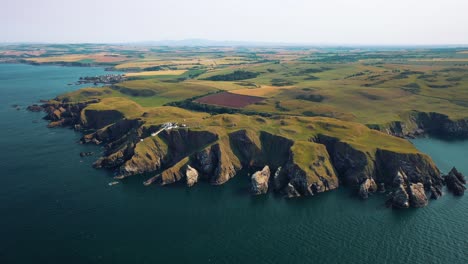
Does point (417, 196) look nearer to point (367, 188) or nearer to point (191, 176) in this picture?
point (367, 188)

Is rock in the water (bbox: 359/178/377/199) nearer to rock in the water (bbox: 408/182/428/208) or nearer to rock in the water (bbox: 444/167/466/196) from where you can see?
rock in the water (bbox: 408/182/428/208)

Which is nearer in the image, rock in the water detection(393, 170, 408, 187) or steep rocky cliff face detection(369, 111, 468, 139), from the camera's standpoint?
rock in the water detection(393, 170, 408, 187)

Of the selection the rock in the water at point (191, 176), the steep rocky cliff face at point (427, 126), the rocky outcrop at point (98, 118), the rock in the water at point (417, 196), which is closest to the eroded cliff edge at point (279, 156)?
the rock in the water at point (191, 176)

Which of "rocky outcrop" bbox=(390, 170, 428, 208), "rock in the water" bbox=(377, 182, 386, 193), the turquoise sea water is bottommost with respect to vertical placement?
the turquoise sea water

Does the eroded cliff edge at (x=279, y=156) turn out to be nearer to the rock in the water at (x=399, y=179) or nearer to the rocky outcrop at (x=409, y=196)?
the rock in the water at (x=399, y=179)

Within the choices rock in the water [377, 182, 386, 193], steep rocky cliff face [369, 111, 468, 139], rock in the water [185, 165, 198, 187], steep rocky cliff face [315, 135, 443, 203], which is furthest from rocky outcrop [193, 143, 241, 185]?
steep rocky cliff face [369, 111, 468, 139]

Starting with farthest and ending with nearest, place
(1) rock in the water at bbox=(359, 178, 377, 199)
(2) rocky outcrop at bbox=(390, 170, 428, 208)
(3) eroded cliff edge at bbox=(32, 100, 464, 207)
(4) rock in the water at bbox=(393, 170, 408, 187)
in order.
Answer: (3) eroded cliff edge at bbox=(32, 100, 464, 207) → (4) rock in the water at bbox=(393, 170, 408, 187) → (1) rock in the water at bbox=(359, 178, 377, 199) → (2) rocky outcrop at bbox=(390, 170, 428, 208)

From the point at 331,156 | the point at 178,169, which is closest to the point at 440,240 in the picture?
the point at 331,156
